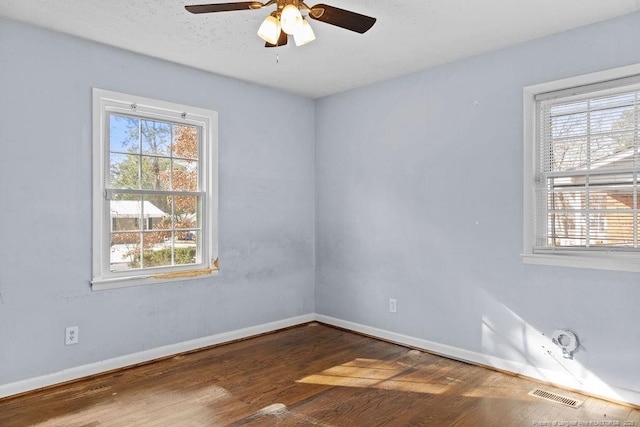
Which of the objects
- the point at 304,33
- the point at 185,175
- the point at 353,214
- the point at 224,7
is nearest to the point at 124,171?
the point at 185,175

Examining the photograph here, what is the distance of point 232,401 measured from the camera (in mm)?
2805

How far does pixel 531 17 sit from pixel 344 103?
2074mm

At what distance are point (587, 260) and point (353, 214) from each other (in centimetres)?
217

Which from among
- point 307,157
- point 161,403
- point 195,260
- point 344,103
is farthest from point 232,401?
point 344,103

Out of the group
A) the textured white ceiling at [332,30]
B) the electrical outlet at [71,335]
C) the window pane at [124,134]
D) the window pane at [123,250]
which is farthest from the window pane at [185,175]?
the electrical outlet at [71,335]

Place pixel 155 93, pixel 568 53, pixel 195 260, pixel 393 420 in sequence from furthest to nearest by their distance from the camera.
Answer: pixel 195 260, pixel 155 93, pixel 568 53, pixel 393 420

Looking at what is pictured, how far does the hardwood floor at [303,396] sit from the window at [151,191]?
32.1 inches

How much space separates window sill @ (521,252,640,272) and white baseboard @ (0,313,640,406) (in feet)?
2.50

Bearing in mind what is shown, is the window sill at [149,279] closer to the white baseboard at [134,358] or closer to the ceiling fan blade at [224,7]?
the white baseboard at [134,358]

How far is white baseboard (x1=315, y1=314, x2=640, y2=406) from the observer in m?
2.80

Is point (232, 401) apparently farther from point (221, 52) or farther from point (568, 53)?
point (568, 53)

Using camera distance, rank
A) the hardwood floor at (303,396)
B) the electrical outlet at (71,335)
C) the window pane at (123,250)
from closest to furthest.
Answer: the hardwood floor at (303,396)
the electrical outlet at (71,335)
the window pane at (123,250)

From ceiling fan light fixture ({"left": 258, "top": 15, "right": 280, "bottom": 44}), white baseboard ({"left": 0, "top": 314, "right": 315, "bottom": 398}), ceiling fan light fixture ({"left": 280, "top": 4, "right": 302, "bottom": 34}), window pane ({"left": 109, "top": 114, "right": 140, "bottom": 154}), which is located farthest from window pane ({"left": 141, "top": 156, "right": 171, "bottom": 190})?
ceiling fan light fixture ({"left": 280, "top": 4, "right": 302, "bottom": 34})

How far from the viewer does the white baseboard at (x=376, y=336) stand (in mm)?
2854
